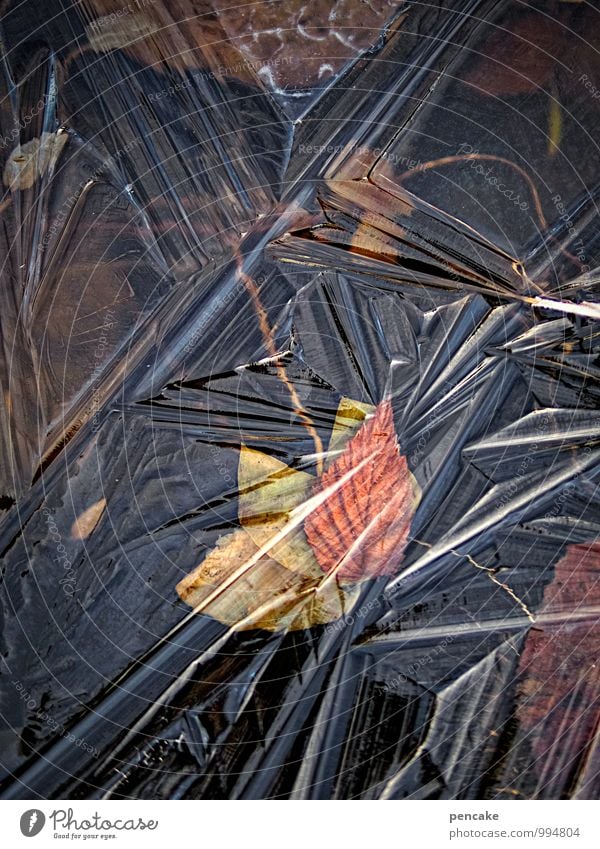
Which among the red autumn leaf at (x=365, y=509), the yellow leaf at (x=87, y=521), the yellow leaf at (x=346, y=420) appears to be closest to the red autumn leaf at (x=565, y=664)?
the red autumn leaf at (x=365, y=509)

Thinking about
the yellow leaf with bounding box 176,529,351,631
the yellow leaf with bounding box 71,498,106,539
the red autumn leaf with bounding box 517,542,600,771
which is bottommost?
the red autumn leaf with bounding box 517,542,600,771

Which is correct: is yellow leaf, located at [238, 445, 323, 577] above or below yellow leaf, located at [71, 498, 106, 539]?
below

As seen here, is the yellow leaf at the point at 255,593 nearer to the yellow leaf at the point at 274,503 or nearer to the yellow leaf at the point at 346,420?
the yellow leaf at the point at 274,503

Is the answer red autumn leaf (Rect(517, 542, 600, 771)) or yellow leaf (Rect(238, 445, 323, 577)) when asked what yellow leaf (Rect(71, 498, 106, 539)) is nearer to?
yellow leaf (Rect(238, 445, 323, 577))

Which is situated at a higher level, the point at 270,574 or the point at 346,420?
the point at 346,420

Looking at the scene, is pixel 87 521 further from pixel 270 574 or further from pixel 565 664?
pixel 565 664

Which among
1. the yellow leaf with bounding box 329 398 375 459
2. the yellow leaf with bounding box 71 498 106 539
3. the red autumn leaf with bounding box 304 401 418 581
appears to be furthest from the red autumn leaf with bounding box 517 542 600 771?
the yellow leaf with bounding box 71 498 106 539
